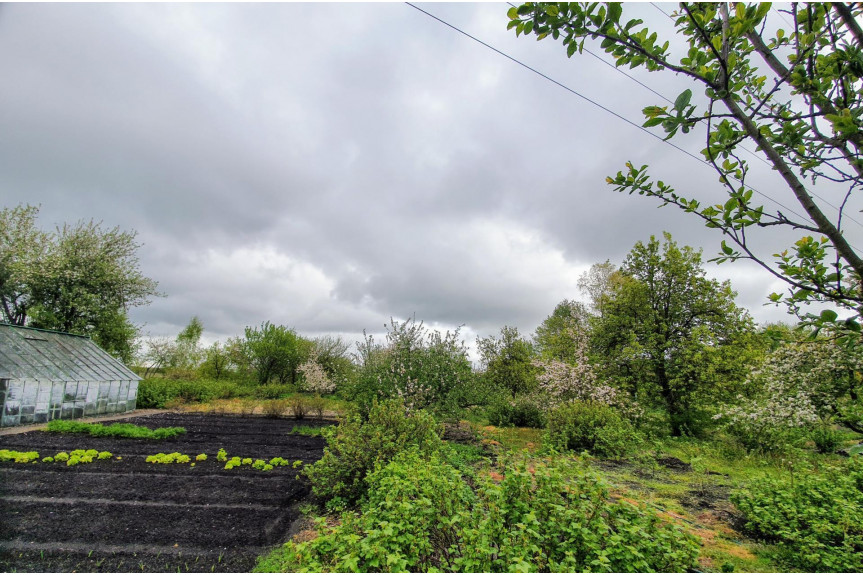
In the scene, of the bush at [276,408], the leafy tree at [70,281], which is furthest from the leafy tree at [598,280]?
the leafy tree at [70,281]

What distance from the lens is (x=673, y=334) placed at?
47.7 ft

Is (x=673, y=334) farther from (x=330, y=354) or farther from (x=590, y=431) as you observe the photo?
(x=330, y=354)

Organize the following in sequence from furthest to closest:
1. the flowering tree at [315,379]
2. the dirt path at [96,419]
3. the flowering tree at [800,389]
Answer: the flowering tree at [315,379] < the dirt path at [96,419] < the flowering tree at [800,389]

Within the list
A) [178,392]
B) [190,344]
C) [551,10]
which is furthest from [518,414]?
[190,344]

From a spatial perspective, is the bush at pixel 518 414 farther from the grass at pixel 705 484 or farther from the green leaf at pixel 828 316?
the green leaf at pixel 828 316

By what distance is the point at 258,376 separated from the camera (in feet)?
101

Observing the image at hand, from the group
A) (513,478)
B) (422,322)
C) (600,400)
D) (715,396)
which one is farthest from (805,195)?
(715,396)

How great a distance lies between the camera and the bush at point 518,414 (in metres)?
15.4

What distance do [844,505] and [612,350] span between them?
437 inches

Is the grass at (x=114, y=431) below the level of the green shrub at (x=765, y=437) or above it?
below

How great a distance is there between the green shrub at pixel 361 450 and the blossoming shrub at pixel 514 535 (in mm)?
2166

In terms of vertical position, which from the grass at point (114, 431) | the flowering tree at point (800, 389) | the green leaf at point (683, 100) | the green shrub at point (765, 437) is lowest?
the grass at point (114, 431)

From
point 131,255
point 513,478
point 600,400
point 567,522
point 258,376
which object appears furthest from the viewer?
point 258,376

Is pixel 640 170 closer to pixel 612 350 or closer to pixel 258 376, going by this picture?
pixel 612 350
